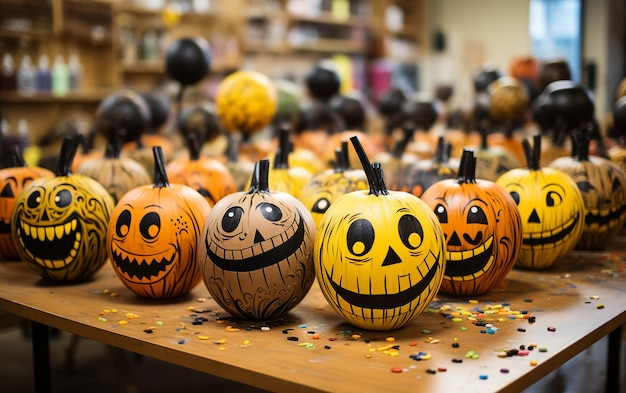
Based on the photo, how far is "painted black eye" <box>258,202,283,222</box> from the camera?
186cm

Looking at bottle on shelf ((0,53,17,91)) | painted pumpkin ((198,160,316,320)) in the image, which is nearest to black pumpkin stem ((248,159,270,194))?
painted pumpkin ((198,160,316,320))

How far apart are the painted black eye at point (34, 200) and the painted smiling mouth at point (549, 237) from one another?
1.51 m

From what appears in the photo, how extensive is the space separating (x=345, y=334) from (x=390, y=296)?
0.48 ft

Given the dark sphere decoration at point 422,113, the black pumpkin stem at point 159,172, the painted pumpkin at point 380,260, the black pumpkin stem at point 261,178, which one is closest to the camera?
the painted pumpkin at point 380,260

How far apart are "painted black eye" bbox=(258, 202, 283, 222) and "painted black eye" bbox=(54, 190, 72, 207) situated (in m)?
0.70

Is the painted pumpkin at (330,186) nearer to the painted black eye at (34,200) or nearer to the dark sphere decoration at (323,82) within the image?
the painted black eye at (34,200)

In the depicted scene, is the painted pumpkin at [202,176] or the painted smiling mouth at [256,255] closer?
the painted smiling mouth at [256,255]

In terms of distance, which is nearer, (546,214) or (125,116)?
(546,214)

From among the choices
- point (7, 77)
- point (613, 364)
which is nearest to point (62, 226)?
point (613, 364)

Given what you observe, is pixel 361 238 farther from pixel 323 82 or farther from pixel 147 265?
pixel 323 82

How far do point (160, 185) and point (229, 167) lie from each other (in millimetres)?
916

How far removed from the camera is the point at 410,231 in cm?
177

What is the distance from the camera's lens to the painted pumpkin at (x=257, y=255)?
1826 mm

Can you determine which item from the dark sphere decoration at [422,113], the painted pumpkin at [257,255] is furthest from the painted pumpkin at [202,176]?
the dark sphere decoration at [422,113]
